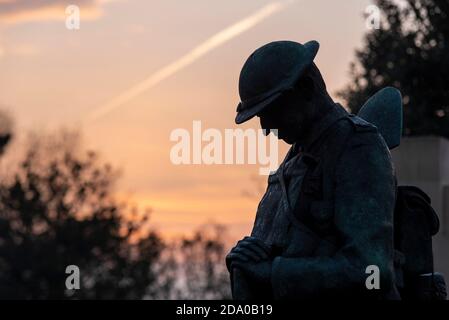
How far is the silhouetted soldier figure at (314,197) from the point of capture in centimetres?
862

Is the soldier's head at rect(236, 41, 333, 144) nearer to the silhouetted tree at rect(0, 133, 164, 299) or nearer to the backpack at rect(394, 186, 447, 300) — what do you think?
the backpack at rect(394, 186, 447, 300)

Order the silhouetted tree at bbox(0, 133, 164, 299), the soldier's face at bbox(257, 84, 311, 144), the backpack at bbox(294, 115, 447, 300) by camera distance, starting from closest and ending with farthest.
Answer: the soldier's face at bbox(257, 84, 311, 144)
the backpack at bbox(294, 115, 447, 300)
the silhouetted tree at bbox(0, 133, 164, 299)

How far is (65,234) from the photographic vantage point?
193 feet

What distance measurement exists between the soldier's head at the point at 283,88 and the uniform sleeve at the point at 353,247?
1.44ft

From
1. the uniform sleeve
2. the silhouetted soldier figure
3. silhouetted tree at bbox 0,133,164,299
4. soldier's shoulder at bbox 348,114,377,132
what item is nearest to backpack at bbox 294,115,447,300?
soldier's shoulder at bbox 348,114,377,132

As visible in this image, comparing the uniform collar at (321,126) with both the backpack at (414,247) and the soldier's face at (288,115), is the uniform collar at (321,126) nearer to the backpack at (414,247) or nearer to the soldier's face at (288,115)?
the soldier's face at (288,115)

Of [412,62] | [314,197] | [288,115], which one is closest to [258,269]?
[314,197]

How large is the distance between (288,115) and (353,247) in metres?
0.87

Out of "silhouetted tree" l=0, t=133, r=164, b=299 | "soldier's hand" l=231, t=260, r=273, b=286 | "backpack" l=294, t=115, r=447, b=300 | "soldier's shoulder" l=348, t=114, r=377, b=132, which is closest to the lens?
"soldier's hand" l=231, t=260, r=273, b=286

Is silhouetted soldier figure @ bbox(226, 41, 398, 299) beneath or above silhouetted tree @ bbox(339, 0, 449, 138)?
beneath

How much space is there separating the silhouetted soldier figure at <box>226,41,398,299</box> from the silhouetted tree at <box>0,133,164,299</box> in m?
48.3

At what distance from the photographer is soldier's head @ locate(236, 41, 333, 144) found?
8.80 metres

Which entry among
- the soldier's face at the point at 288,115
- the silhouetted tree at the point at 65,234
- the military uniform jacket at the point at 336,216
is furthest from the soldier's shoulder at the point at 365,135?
the silhouetted tree at the point at 65,234

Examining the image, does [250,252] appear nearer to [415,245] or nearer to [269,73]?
[269,73]
